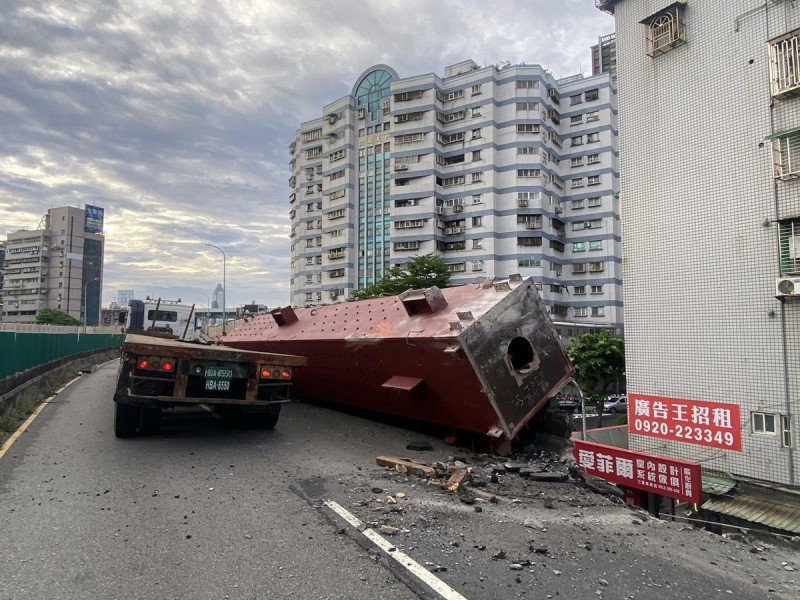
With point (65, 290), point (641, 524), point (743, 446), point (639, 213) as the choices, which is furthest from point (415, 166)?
point (65, 290)

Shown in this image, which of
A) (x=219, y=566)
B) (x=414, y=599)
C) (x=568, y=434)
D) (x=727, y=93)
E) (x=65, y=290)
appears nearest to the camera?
(x=414, y=599)

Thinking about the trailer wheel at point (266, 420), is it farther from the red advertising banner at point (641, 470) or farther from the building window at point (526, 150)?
the building window at point (526, 150)

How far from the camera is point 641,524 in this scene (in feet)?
15.0

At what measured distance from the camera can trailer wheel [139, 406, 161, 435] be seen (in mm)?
7207

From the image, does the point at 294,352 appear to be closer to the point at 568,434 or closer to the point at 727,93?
the point at 568,434

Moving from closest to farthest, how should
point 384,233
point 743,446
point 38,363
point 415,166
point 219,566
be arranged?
1. point 219,566
2. point 743,446
3. point 38,363
4. point 415,166
5. point 384,233

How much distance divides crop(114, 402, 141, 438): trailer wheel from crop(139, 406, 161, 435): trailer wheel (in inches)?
3.5

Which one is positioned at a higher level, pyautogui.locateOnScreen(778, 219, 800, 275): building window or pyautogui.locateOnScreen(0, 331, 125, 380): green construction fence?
pyautogui.locateOnScreen(778, 219, 800, 275): building window

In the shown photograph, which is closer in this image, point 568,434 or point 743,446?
point 568,434

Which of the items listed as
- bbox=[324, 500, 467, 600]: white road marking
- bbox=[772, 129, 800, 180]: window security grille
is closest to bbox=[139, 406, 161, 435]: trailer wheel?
bbox=[324, 500, 467, 600]: white road marking

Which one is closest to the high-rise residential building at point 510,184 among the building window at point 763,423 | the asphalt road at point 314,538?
the building window at point 763,423

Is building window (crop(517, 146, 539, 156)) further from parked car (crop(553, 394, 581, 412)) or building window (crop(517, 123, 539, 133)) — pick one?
parked car (crop(553, 394, 581, 412))

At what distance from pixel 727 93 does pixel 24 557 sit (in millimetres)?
13615

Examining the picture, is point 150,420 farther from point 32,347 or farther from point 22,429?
point 32,347
